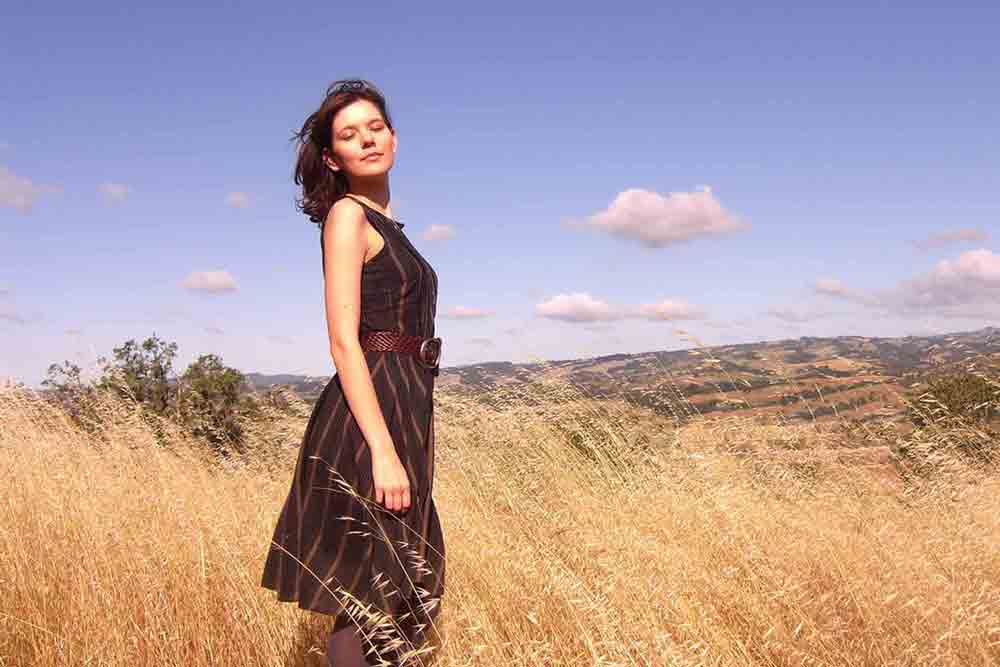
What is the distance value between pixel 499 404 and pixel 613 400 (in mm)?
868

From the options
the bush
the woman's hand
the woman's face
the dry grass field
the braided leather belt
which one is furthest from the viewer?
the bush

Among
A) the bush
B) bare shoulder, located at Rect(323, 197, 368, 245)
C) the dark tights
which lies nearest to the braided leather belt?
bare shoulder, located at Rect(323, 197, 368, 245)

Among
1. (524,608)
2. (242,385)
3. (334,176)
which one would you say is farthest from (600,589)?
(242,385)

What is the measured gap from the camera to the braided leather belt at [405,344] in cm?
190

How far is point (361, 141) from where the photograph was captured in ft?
6.72

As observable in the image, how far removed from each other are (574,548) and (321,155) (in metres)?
1.90

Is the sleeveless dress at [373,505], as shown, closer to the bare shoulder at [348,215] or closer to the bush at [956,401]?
the bare shoulder at [348,215]

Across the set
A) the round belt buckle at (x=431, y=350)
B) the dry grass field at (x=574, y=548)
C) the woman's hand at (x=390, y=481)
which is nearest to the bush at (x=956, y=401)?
the dry grass field at (x=574, y=548)

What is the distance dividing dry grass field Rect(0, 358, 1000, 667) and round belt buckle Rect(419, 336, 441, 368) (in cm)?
70

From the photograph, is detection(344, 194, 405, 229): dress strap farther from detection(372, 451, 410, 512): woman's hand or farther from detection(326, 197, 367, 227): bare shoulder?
detection(372, 451, 410, 512): woman's hand

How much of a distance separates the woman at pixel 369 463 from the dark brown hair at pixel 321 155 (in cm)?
13

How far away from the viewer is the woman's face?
205 cm

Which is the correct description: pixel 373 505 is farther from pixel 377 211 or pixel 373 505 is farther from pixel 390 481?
pixel 377 211

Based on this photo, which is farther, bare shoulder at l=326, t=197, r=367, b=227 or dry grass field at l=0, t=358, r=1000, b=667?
dry grass field at l=0, t=358, r=1000, b=667
